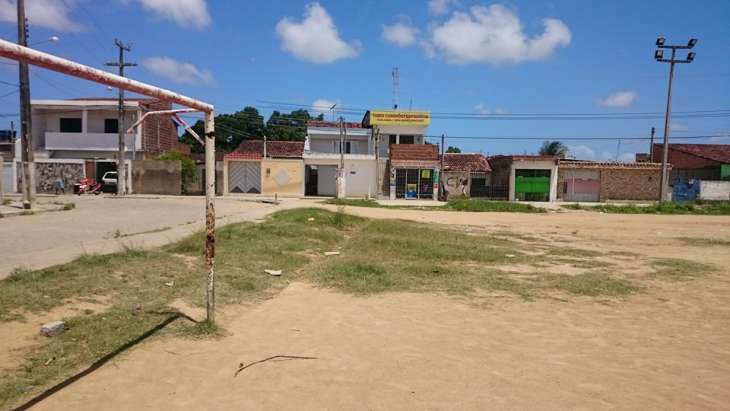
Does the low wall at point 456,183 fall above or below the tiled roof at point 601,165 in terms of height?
below

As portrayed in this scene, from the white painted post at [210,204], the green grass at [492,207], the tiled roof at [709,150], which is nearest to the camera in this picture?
the white painted post at [210,204]

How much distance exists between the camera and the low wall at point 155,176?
115 ft

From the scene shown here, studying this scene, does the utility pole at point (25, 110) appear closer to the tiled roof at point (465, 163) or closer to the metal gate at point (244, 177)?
the metal gate at point (244, 177)

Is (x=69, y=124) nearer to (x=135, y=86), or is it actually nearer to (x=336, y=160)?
(x=336, y=160)

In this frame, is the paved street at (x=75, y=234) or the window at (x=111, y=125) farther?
the window at (x=111, y=125)

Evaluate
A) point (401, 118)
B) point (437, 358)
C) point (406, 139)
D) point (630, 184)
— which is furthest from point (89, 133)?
point (630, 184)

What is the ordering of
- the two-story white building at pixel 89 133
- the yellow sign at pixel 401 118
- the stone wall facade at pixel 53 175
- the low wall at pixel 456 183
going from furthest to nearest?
the yellow sign at pixel 401 118, the low wall at pixel 456 183, the two-story white building at pixel 89 133, the stone wall facade at pixel 53 175

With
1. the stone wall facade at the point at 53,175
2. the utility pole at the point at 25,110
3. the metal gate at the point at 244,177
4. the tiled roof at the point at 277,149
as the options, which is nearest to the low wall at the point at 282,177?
the metal gate at the point at 244,177

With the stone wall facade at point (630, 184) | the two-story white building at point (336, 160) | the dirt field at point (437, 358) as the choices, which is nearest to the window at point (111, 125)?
the two-story white building at point (336, 160)

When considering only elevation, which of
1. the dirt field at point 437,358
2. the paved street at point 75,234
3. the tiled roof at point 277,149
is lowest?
the dirt field at point 437,358

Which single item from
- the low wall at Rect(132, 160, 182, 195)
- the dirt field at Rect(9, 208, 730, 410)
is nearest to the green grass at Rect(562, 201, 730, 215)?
the dirt field at Rect(9, 208, 730, 410)

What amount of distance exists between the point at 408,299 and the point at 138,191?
33.2 metres

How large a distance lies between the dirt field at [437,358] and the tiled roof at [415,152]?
31524mm

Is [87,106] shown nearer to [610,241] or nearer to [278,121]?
[278,121]
